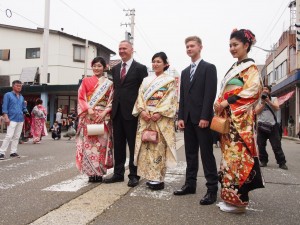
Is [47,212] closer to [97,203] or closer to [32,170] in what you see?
[97,203]

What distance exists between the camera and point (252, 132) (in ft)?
11.2

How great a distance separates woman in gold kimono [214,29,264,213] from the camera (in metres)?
3.37

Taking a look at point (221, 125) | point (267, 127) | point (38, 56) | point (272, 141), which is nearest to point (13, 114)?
point (267, 127)

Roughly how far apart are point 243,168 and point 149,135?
53.9 inches

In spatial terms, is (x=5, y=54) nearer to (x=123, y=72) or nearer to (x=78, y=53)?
(x=78, y=53)

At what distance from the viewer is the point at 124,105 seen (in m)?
4.70

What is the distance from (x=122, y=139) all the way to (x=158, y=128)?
71cm

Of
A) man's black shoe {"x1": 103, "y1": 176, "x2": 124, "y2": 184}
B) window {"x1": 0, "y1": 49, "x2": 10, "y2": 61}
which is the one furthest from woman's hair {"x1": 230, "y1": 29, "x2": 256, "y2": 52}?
window {"x1": 0, "y1": 49, "x2": 10, "y2": 61}

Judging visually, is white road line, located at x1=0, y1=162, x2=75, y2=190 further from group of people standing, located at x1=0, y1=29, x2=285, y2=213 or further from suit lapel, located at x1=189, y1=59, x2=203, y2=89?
suit lapel, located at x1=189, y1=59, x2=203, y2=89

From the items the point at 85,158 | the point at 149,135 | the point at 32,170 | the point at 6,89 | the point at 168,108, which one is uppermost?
the point at 6,89

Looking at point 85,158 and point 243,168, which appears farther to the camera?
point 85,158

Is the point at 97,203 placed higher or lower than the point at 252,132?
lower

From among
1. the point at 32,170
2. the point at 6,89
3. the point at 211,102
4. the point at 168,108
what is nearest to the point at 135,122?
the point at 168,108

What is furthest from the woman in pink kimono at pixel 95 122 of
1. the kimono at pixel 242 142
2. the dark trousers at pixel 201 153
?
the kimono at pixel 242 142
